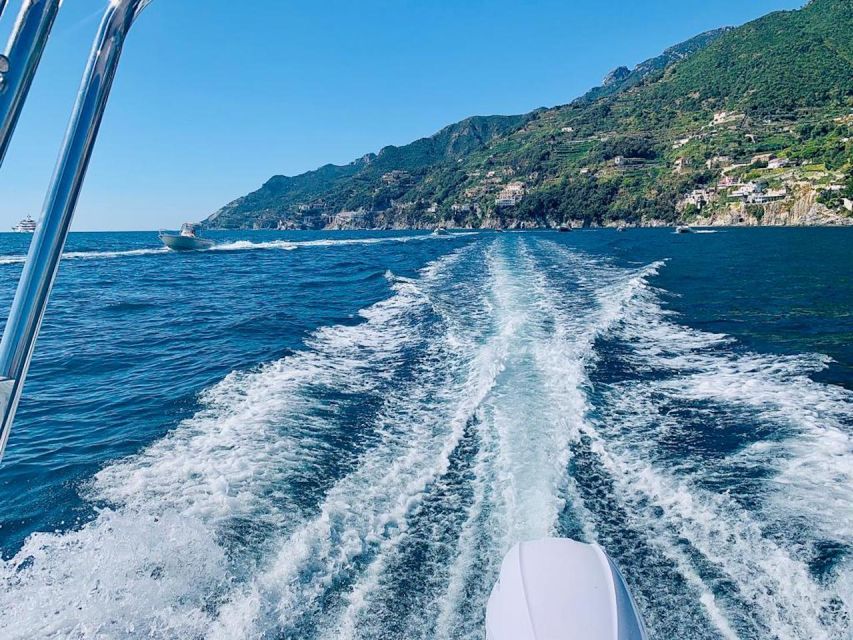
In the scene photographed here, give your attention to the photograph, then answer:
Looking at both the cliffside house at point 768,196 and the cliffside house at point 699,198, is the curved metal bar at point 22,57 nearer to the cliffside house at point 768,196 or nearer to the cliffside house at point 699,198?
the cliffside house at point 768,196

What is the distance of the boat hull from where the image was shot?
167 feet

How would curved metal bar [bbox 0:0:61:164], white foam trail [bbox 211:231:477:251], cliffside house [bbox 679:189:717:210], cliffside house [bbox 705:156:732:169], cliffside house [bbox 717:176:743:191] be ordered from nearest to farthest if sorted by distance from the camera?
curved metal bar [bbox 0:0:61:164]
white foam trail [bbox 211:231:477:251]
cliffside house [bbox 717:176:743:191]
cliffside house [bbox 679:189:717:210]
cliffside house [bbox 705:156:732:169]

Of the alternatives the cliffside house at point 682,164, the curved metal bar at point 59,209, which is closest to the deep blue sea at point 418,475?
the curved metal bar at point 59,209

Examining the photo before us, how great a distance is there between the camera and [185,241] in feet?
168

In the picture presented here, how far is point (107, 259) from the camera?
43469 millimetres

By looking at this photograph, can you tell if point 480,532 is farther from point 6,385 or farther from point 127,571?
point 6,385

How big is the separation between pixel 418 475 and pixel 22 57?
607 centimetres

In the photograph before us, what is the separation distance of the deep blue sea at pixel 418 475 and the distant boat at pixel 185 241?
41.2 metres

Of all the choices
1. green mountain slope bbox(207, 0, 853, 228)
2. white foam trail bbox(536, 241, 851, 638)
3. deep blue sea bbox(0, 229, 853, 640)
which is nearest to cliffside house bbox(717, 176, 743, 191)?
green mountain slope bbox(207, 0, 853, 228)

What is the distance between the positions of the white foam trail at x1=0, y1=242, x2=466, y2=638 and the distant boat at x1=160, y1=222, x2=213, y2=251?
48.4 meters

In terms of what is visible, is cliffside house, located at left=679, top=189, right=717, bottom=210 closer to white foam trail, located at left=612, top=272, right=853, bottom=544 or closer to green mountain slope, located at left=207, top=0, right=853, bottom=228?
green mountain slope, located at left=207, top=0, right=853, bottom=228

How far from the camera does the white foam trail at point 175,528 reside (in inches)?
160

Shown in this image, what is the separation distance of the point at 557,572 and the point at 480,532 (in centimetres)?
210

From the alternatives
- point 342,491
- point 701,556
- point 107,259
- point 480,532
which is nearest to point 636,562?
point 701,556
